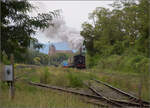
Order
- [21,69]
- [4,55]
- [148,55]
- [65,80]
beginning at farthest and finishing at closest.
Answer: [148,55] < [21,69] < [65,80] < [4,55]

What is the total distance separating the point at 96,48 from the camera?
37844mm

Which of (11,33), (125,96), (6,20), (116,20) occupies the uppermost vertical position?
(116,20)

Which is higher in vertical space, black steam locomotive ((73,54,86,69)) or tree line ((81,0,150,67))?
tree line ((81,0,150,67))

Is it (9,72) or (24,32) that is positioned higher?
(24,32)

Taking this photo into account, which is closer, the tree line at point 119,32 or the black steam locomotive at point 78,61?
the tree line at point 119,32

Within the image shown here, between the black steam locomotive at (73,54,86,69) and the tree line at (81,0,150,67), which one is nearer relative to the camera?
the tree line at (81,0,150,67)

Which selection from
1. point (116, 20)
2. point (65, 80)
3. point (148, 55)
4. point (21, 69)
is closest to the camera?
point (65, 80)

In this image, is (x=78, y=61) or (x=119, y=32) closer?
(x=119, y=32)

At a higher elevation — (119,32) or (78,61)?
(119,32)

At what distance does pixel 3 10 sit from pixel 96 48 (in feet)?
96.5

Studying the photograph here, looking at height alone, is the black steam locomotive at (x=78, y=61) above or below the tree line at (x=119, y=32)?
below

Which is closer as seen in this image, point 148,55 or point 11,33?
point 11,33

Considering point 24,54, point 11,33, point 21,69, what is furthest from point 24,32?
point 21,69

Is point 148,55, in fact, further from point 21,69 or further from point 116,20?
point 21,69
